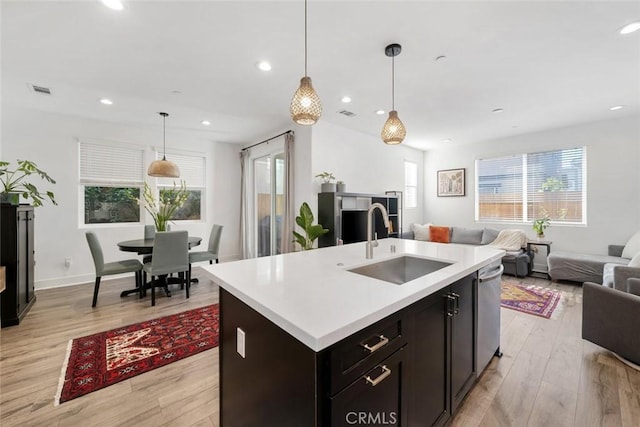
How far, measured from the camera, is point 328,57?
8.41 ft

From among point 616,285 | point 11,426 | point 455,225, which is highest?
point 455,225

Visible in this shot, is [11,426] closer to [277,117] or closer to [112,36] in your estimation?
[112,36]

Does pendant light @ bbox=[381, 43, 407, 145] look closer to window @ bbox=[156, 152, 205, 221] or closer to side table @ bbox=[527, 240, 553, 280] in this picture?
side table @ bbox=[527, 240, 553, 280]

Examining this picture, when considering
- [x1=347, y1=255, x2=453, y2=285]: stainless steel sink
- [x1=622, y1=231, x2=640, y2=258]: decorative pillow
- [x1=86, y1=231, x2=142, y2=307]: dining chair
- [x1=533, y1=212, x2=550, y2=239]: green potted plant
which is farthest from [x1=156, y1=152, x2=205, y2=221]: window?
[x1=622, y1=231, x2=640, y2=258]: decorative pillow

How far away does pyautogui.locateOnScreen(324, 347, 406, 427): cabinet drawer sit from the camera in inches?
34.0

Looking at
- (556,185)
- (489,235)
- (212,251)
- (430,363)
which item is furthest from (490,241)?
(212,251)

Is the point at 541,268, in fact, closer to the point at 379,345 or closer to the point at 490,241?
the point at 490,241

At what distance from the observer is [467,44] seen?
2.34m

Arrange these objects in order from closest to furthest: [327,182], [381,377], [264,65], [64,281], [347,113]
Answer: [381,377] → [264,65] → [347,113] → [64,281] → [327,182]

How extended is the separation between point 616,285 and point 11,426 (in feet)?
16.4

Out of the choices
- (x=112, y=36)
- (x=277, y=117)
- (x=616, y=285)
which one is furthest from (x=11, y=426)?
(x=616, y=285)

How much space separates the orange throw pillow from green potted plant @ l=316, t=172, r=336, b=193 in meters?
2.91

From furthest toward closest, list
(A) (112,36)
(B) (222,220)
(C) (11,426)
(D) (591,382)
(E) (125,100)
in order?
(B) (222,220) → (E) (125,100) → (A) (112,36) → (D) (591,382) → (C) (11,426)
